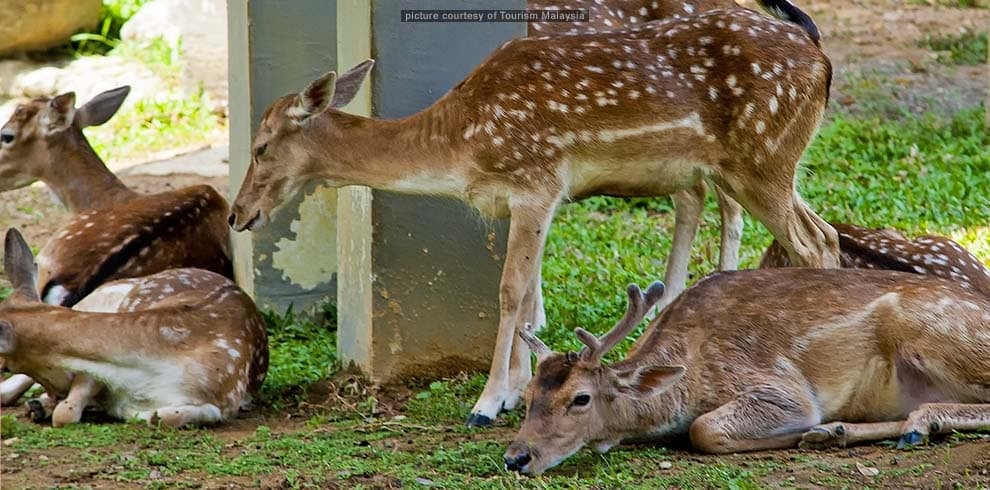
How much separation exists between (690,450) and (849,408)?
0.68 meters

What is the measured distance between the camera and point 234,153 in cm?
898

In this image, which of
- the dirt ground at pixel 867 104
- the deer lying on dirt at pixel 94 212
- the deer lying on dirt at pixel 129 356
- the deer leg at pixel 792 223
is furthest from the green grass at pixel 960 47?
the deer lying on dirt at pixel 129 356

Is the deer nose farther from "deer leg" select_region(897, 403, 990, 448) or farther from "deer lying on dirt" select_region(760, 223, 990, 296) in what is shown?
"deer lying on dirt" select_region(760, 223, 990, 296)

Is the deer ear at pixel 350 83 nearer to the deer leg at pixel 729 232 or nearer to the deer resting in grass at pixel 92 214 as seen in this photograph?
the deer resting in grass at pixel 92 214

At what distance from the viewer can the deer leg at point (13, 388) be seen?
24.8ft

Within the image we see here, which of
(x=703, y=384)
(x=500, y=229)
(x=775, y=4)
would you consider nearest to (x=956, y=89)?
(x=775, y=4)

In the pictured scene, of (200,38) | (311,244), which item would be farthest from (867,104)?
(200,38)

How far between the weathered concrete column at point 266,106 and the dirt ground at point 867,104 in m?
1.64

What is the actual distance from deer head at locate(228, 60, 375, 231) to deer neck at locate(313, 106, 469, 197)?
0.06 meters

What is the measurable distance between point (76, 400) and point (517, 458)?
221cm

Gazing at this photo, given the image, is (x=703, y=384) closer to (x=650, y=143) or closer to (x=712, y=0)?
(x=650, y=143)

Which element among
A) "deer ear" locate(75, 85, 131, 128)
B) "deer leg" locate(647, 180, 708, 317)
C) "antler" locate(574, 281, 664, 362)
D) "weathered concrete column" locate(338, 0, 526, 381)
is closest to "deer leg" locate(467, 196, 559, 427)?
"weathered concrete column" locate(338, 0, 526, 381)

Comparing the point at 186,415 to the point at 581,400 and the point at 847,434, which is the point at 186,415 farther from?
the point at 847,434

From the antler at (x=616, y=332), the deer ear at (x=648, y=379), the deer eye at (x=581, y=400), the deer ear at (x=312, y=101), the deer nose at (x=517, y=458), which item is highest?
the deer ear at (x=312, y=101)
